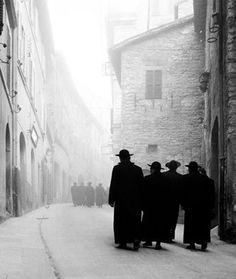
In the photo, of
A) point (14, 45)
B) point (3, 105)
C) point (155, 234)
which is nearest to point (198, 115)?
point (14, 45)

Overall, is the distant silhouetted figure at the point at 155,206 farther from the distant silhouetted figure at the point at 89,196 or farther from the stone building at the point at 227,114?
the distant silhouetted figure at the point at 89,196

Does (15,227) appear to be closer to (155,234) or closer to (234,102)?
(155,234)

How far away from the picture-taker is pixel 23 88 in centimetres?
1756

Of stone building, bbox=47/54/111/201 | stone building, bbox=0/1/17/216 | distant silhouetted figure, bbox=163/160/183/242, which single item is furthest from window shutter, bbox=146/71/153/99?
distant silhouetted figure, bbox=163/160/183/242

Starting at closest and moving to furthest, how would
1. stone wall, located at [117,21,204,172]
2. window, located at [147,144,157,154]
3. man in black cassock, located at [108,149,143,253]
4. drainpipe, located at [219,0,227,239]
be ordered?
man in black cassock, located at [108,149,143,253] < drainpipe, located at [219,0,227,239] < stone wall, located at [117,21,204,172] < window, located at [147,144,157,154]

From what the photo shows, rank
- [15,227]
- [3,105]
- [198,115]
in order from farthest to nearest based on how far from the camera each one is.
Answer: [198,115]
[3,105]
[15,227]

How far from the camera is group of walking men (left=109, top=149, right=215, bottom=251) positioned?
817 cm

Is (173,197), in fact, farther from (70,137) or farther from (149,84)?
(70,137)

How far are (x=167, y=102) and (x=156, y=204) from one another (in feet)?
47.7

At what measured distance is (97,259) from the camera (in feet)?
22.5

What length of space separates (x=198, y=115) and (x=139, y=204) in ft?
48.2

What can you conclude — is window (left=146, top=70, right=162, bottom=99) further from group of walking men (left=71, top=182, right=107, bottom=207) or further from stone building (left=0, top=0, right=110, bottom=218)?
group of walking men (left=71, top=182, right=107, bottom=207)

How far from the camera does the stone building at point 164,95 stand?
22.7 meters

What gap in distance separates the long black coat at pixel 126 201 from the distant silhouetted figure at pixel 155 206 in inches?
12.2
